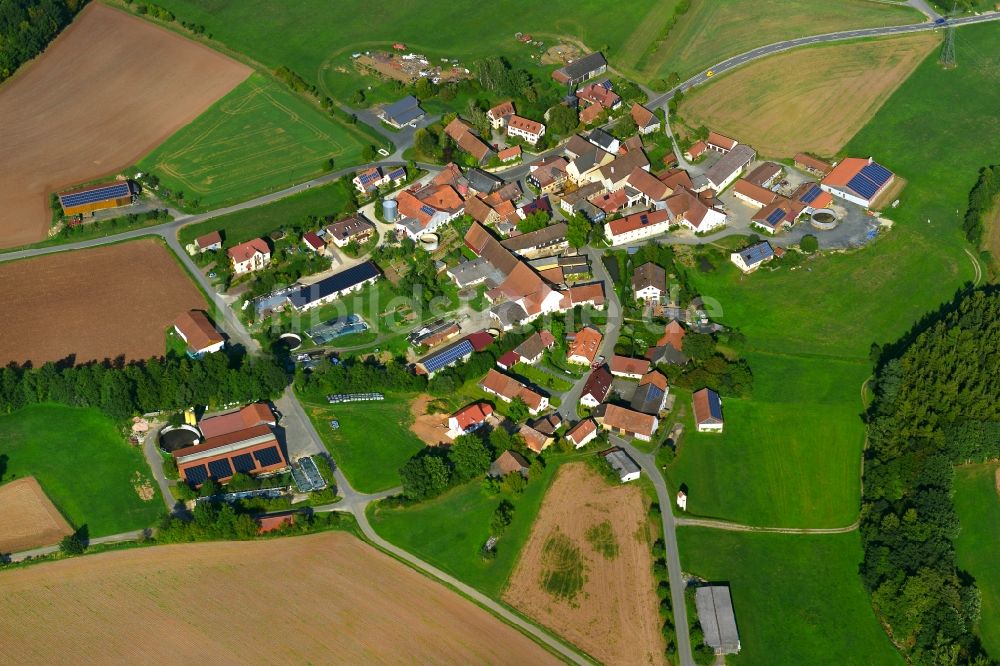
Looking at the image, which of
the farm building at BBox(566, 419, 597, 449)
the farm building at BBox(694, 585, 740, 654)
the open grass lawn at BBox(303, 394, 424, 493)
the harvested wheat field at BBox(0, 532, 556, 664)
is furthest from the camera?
the farm building at BBox(566, 419, 597, 449)

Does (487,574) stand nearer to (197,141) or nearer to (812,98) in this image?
(197,141)

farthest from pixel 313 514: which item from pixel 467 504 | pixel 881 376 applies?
pixel 881 376

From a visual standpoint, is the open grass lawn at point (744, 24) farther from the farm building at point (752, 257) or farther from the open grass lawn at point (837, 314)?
the farm building at point (752, 257)

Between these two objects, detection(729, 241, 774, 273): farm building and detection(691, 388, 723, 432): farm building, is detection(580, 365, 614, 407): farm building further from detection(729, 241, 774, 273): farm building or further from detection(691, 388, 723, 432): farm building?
detection(729, 241, 774, 273): farm building

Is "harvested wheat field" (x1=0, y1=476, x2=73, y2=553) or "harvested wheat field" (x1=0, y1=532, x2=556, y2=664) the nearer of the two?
"harvested wheat field" (x1=0, y1=532, x2=556, y2=664)

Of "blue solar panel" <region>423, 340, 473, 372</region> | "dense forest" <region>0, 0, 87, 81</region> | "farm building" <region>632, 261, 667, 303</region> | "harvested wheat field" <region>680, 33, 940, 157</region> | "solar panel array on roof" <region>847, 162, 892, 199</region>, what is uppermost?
"dense forest" <region>0, 0, 87, 81</region>

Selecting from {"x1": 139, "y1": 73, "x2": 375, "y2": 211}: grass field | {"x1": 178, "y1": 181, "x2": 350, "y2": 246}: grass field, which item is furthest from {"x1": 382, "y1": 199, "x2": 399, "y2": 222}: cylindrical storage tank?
{"x1": 139, "y1": 73, "x2": 375, "y2": 211}: grass field

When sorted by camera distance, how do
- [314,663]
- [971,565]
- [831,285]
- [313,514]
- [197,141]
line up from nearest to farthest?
1. [314,663]
2. [971,565]
3. [313,514]
4. [831,285]
5. [197,141]
